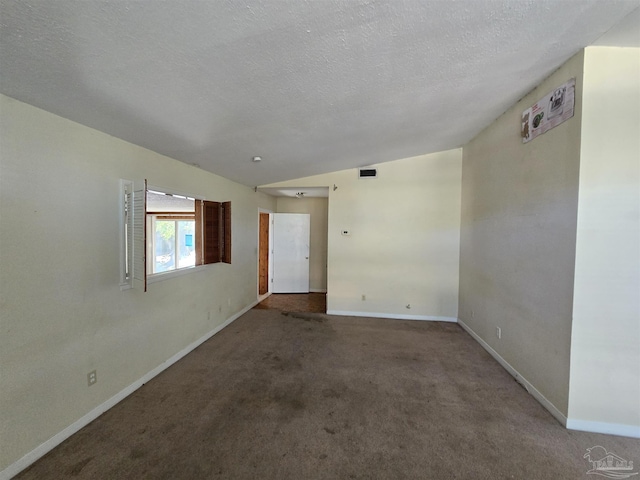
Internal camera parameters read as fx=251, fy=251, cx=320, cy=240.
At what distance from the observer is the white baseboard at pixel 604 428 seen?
6.10ft

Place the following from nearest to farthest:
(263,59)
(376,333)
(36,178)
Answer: (263,59), (36,178), (376,333)

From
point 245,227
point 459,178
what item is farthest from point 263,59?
point 459,178

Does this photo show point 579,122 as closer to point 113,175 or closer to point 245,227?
point 113,175

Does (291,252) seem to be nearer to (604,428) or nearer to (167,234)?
(167,234)

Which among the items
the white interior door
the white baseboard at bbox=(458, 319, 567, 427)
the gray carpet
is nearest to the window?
the gray carpet

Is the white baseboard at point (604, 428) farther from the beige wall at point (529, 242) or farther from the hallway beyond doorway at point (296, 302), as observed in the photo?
the hallway beyond doorway at point (296, 302)

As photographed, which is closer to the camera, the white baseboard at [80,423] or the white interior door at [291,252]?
the white baseboard at [80,423]

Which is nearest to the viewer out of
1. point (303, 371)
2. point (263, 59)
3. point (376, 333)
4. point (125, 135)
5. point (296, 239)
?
point (263, 59)

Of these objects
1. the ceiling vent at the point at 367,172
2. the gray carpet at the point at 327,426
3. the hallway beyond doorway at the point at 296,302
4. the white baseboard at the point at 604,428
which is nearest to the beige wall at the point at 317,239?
the hallway beyond doorway at the point at 296,302

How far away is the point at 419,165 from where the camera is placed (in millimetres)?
4348

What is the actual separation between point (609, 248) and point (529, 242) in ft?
1.89

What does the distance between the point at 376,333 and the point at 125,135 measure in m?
3.81
